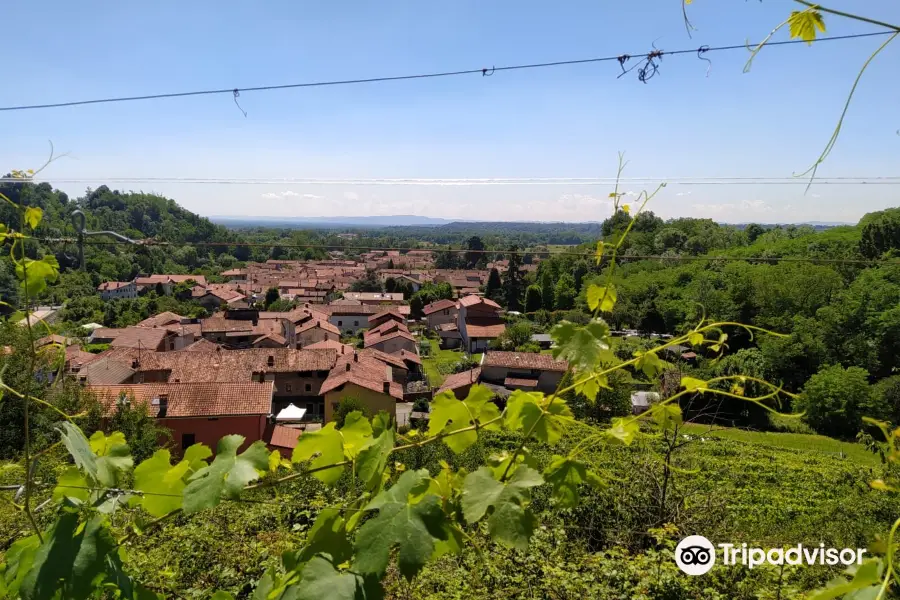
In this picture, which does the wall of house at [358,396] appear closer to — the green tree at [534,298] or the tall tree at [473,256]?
the green tree at [534,298]

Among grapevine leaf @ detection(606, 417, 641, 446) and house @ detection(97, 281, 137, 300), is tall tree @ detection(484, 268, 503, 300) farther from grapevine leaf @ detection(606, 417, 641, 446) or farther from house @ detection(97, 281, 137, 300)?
grapevine leaf @ detection(606, 417, 641, 446)

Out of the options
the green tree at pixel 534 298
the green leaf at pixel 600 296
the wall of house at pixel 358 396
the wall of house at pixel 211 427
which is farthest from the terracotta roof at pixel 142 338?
the green leaf at pixel 600 296

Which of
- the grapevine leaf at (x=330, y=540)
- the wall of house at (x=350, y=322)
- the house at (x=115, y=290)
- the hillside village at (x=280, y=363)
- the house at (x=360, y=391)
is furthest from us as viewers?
the house at (x=115, y=290)

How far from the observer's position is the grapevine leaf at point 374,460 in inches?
34.6

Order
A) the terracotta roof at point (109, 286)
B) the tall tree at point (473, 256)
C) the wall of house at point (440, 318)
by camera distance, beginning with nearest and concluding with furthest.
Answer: the wall of house at point (440, 318)
the terracotta roof at point (109, 286)
the tall tree at point (473, 256)

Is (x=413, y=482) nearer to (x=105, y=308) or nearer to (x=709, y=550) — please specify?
(x=709, y=550)

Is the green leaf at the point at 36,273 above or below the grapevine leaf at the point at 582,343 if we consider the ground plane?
above

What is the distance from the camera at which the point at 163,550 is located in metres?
3.45

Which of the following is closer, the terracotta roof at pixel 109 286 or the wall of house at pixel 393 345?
the wall of house at pixel 393 345

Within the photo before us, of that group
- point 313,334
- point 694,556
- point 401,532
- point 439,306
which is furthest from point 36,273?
point 439,306

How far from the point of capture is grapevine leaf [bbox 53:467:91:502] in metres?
1.01

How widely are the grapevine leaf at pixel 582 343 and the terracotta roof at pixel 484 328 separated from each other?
32194mm

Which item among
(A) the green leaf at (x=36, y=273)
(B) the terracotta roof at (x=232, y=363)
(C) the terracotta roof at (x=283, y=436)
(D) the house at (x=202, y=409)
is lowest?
(B) the terracotta roof at (x=232, y=363)

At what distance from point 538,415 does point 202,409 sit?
14.3m
